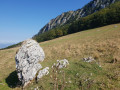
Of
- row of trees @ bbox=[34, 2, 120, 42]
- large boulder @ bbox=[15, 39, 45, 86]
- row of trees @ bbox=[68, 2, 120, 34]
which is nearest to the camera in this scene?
large boulder @ bbox=[15, 39, 45, 86]

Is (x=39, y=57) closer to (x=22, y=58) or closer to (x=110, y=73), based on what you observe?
(x=22, y=58)

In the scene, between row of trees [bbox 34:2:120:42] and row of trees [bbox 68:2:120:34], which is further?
row of trees [bbox 34:2:120:42]

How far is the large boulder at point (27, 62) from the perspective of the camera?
9.55 m

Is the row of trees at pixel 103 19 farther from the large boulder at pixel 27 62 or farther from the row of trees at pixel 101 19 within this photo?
the large boulder at pixel 27 62

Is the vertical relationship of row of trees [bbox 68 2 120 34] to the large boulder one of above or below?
above

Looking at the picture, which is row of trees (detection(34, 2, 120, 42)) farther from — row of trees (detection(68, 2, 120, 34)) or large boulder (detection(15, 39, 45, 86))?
large boulder (detection(15, 39, 45, 86))

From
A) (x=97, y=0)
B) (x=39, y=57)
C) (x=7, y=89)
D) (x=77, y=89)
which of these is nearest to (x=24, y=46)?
(x=39, y=57)

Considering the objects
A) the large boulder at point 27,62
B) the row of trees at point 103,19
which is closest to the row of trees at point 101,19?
the row of trees at point 103,19

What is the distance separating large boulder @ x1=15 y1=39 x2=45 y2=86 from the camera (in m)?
9.55

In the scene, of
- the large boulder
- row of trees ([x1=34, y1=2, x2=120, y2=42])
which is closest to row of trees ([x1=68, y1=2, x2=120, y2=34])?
row of trees ([x1=34, y1=2, x2=120, y2=42])

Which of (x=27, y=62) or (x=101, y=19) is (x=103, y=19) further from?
(x=27, y=62)

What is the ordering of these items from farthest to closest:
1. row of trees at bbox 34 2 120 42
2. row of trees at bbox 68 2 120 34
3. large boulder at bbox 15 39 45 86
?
row of trees at bbox 34 2 120 42, row of trees at bbox 68 2 120 34, large boulder at bbox 15 39 45 86

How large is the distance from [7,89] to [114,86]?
36.2 ft

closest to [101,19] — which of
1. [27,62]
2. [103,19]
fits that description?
[103,19]
